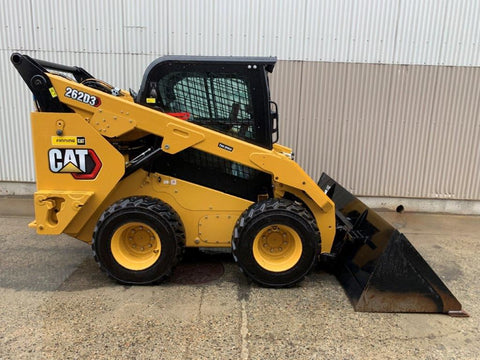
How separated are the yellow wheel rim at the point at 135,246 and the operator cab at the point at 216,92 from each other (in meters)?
1.18

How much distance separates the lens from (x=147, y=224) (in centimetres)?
317

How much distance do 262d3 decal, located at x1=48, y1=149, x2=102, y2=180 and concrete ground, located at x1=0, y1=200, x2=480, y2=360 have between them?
3.60ft

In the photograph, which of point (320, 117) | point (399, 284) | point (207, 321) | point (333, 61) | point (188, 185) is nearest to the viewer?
point (207, 321)

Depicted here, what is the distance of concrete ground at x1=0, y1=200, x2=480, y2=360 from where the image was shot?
8.01ft

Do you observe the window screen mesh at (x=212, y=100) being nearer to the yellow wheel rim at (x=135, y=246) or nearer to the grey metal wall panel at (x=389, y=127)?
the yellow wheel rim at (x=135, y=246)

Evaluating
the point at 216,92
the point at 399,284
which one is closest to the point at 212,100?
the point at 216,92

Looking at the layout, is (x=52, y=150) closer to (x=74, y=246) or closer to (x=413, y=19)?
(x=74, y=246)

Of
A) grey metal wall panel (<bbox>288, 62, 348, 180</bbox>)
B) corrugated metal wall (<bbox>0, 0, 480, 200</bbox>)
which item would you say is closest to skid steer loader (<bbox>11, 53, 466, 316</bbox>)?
corrugated metal wall (<bbox>0, 0, 480, 200</bbox>)

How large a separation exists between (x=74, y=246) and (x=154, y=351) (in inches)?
94.4

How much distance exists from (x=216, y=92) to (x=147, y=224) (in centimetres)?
142

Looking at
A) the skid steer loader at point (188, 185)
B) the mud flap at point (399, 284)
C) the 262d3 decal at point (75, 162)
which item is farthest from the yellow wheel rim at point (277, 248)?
the 262d3 decal at point (75, 162)

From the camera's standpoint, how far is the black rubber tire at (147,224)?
3158 mm

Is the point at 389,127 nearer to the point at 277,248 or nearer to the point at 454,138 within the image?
the point at 454,138

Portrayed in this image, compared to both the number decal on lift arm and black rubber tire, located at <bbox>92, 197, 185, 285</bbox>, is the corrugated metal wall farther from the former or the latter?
black rubber tire, located at <bbox>92, 197, 185, 285</bbox>
